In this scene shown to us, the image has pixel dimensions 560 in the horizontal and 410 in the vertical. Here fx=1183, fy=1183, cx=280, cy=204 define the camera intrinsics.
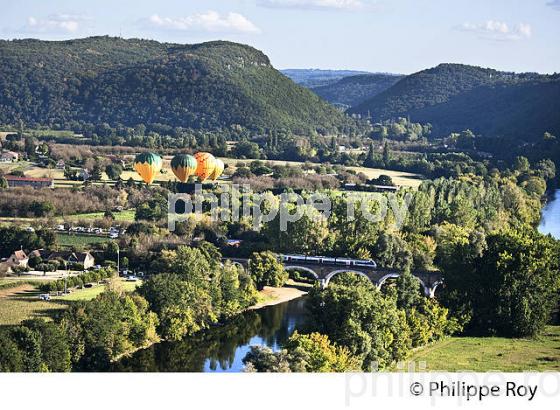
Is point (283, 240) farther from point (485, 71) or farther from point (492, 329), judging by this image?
point (485, 71)

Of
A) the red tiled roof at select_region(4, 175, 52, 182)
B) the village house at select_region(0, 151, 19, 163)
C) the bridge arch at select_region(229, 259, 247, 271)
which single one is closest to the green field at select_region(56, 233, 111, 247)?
the bridge arch at select_region(229, 259, 247, 271)

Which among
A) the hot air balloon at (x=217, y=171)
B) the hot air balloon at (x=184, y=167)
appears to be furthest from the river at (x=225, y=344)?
the hot air balloon at (x=217, y=171)

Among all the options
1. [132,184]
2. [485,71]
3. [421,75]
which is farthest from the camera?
[421,75]

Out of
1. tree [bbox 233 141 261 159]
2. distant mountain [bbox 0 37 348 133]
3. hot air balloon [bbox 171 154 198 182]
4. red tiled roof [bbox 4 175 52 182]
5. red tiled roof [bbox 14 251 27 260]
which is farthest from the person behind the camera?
distant mountain [bbox 0 37 348 133]

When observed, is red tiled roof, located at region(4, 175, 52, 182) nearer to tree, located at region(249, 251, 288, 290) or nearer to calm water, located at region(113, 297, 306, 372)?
tree, located at region(249, 251, 288, 290)

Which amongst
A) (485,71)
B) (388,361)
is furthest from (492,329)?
(485,71)

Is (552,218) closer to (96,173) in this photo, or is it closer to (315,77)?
(96,173)

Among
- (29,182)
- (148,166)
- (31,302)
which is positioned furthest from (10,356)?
(148,166)

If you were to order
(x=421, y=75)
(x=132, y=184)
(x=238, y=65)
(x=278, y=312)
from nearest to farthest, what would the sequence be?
(x=278, y=312), (x=132, y=184), (x=238, y=65), (x=421, y=75)
